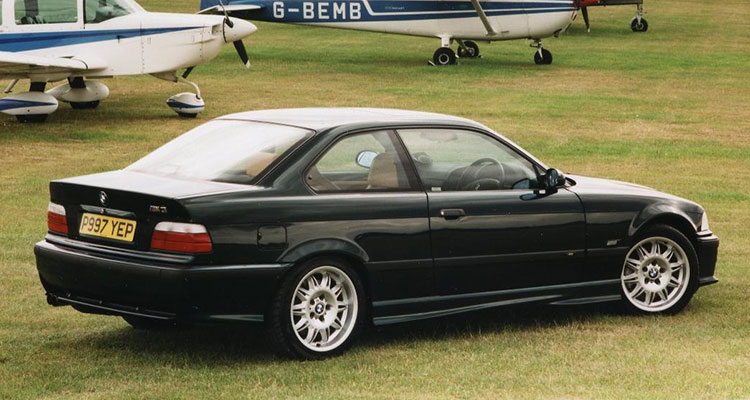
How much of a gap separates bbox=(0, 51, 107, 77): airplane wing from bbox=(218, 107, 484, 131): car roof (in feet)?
42.2

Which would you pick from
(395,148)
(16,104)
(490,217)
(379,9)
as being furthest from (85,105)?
(490,217)

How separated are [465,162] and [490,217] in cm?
41

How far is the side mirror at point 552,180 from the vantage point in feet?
26.4

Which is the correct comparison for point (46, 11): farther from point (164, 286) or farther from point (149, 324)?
point (164, 286)

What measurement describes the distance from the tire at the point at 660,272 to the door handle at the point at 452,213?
4.45ft

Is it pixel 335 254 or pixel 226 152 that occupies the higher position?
pixel 226 152

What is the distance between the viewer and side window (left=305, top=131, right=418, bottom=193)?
7.50m

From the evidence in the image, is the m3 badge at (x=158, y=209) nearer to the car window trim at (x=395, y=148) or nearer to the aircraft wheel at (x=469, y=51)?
the car window trim at (x=395, y=148)

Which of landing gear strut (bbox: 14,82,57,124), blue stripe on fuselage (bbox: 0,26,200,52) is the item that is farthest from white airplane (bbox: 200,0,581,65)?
landing gear strut (bbox: 14,82,57,124)

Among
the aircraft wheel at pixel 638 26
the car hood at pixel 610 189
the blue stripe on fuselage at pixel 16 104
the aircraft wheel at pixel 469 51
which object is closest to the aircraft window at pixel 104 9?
the blue stripe on fuselage at pixel 16 104

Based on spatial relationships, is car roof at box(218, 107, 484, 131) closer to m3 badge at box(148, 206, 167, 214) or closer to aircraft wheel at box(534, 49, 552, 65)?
m3 badge at box(148, 206, 167, 214)

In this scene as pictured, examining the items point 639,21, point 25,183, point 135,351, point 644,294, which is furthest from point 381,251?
point 639,21

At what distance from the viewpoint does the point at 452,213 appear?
7.71 metres

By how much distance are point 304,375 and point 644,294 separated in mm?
2746
